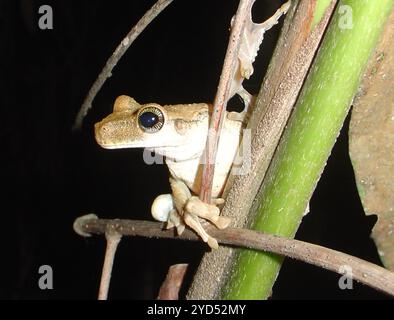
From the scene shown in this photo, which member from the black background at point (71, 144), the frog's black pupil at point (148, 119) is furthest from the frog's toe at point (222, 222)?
the black background at point (71, 144)

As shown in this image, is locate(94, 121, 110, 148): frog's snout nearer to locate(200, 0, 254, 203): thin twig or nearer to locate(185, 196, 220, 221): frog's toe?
locate(185, 196, 220, 221): frog's toe

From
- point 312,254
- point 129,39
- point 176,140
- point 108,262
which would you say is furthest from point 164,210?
point 312,254

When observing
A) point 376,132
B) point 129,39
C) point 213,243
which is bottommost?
point 213,243

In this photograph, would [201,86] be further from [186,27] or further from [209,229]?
[209,229]

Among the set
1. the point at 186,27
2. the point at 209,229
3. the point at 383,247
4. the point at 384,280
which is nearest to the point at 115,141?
the point at 209,229

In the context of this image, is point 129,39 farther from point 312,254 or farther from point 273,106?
point 312,254

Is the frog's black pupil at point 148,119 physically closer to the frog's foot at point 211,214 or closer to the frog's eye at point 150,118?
the frog's eye at point 150,118
